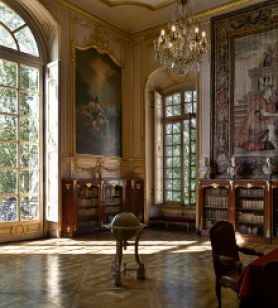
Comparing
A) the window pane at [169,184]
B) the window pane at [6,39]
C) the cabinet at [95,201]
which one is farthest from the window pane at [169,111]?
the window pane at [6,39]

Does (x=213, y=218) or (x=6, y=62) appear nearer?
(x=6, y=62)

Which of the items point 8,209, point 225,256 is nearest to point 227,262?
point 225,256

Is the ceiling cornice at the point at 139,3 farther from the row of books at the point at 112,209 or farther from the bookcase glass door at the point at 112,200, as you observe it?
the row of books at the point at 112,209

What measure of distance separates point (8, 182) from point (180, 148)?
5.23 m

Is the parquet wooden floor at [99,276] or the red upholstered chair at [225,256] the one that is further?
the parquet wooden floor at [99,276]

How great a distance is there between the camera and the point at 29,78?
29.7 feet

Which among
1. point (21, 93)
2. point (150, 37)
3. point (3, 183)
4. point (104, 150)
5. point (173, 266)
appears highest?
point (150, 37)

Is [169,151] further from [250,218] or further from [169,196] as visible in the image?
[250,218]

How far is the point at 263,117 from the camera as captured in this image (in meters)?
8.82

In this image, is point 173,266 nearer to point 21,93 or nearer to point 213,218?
point 213,218

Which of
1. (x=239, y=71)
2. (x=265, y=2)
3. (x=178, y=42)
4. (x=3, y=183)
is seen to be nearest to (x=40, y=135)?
(x=3, y=183)

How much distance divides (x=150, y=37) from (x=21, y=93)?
4.46m

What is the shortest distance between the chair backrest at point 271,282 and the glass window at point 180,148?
8.54 metres

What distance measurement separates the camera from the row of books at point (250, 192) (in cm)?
848
